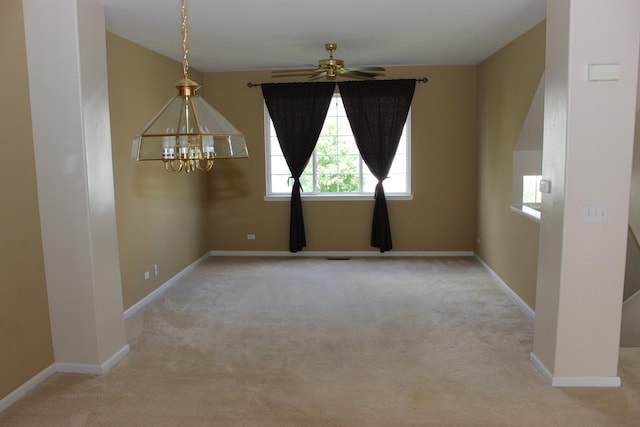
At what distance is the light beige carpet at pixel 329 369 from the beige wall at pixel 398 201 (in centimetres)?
160

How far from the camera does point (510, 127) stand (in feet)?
17.3

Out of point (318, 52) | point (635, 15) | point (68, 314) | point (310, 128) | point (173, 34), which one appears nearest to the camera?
point (635, 15)

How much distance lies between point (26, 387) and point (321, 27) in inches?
141

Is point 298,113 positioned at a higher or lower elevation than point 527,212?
higher

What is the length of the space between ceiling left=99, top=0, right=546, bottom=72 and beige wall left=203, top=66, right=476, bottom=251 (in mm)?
749

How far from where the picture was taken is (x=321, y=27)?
14.7ft

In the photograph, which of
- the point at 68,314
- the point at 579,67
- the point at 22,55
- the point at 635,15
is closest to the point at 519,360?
the point at 579,67

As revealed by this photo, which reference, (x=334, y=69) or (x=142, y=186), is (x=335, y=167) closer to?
(x=334, y=69)

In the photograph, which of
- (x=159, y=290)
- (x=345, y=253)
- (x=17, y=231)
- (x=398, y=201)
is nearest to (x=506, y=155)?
(x=398, y=201)

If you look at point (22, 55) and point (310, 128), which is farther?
point (310, 128)

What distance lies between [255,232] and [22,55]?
4.32 m

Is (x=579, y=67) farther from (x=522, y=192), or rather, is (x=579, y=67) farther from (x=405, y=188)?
(x=405, y=188)

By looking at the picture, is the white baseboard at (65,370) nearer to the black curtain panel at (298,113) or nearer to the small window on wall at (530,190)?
the black curtain panel at (298,113)

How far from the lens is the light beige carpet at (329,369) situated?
118 inches
